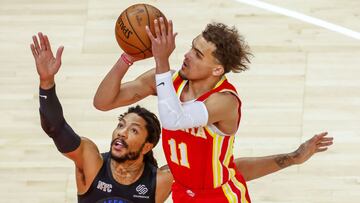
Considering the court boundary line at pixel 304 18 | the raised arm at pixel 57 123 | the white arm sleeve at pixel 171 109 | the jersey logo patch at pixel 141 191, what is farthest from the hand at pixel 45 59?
the court boundary line at pixel 304 18

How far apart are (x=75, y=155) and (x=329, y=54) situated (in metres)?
3.14

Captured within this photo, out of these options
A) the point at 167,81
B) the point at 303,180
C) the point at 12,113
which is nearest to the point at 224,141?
the point at 167,81

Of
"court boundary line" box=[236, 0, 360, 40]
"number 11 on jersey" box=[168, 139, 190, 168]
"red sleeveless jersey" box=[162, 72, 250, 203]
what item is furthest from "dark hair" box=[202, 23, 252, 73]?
"court boundary line" box=[236, 0, 360, 40]

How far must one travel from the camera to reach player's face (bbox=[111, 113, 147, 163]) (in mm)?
6258

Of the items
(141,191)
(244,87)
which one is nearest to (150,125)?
(141,191)

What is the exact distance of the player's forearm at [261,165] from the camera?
6.56m

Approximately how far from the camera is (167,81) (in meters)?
5.50

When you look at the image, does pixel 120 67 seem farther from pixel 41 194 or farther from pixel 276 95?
pixel 276 95

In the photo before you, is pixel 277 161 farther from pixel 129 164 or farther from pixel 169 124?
pixel 169 124

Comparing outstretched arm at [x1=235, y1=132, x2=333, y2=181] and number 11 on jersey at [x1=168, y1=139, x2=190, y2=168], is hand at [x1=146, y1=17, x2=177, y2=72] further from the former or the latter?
outstretched arm at [x1=235, y1=132, x2=333, y2=181]

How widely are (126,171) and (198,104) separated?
3.07ft

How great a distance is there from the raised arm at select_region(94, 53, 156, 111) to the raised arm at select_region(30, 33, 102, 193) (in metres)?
0.26

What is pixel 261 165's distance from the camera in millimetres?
6582

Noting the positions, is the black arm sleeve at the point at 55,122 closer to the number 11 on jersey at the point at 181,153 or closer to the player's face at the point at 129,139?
the player's face at the point at 129,139
